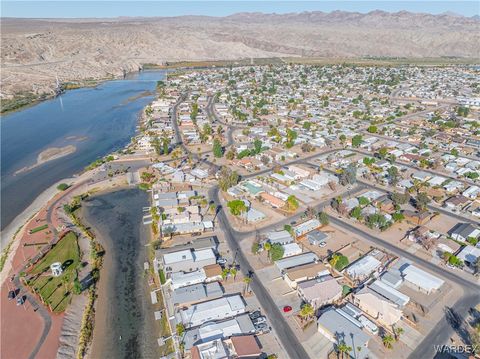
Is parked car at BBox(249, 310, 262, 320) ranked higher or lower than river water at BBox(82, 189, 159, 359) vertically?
higher

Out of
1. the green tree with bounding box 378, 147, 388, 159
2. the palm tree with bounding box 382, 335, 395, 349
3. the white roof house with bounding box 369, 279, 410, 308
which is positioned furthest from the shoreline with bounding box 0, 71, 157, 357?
the green tree with bounding box 378, 147, 388, 159

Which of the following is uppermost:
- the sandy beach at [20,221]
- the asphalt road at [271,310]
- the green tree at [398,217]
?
the green tree at [398,217]

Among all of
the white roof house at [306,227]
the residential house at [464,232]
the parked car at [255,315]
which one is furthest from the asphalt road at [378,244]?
the residential house at [464,232]

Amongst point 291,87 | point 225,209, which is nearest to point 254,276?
point 225,209

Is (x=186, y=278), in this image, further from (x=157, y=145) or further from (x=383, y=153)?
(x=383, y=153)

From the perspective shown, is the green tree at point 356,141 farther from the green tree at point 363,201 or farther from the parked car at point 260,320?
the parked car at point 260,320

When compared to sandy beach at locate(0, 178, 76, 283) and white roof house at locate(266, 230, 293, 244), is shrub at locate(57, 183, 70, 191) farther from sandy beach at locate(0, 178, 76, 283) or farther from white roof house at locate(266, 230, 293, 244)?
white roof house at locate(266, 230, 293, 244)
